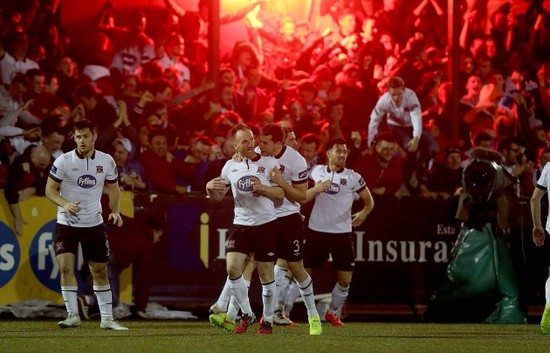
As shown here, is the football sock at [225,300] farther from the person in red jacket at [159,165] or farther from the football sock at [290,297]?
the person in red jacket at [159,165]

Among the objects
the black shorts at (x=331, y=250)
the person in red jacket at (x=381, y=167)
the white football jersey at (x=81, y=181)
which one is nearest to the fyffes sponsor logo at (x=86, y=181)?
the white football jersey at (x=81, y=181)

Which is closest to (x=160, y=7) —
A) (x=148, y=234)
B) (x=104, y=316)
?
(x=148, y=234)

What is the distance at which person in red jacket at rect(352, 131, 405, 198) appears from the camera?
1586cm

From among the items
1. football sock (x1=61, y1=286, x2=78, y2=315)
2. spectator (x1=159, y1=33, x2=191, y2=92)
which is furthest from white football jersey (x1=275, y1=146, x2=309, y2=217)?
spectator (x1=159, y1=33, x2=191, y2=92)

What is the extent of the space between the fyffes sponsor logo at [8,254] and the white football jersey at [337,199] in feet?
12.8

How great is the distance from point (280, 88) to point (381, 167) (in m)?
2.72

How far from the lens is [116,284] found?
14.7 metres

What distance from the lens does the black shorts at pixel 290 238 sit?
1219 cm

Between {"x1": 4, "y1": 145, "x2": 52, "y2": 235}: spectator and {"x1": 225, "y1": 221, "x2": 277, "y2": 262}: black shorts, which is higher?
{"x1": 4, "y1": 145, "x2": 52, "y2": 235}: spectator

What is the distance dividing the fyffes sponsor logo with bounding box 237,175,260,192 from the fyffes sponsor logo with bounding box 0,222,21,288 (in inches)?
165

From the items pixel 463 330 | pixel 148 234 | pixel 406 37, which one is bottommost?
pixel 463 330

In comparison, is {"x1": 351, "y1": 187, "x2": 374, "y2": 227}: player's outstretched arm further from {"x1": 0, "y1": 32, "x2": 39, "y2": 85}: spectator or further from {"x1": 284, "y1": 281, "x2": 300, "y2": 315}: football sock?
{"x1": 0, "y1": 32, "x2": 39, "y2": 85}: spectator

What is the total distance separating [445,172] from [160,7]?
6.18 m

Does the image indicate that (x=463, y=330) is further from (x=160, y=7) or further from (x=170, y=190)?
(x=160, y=7)
